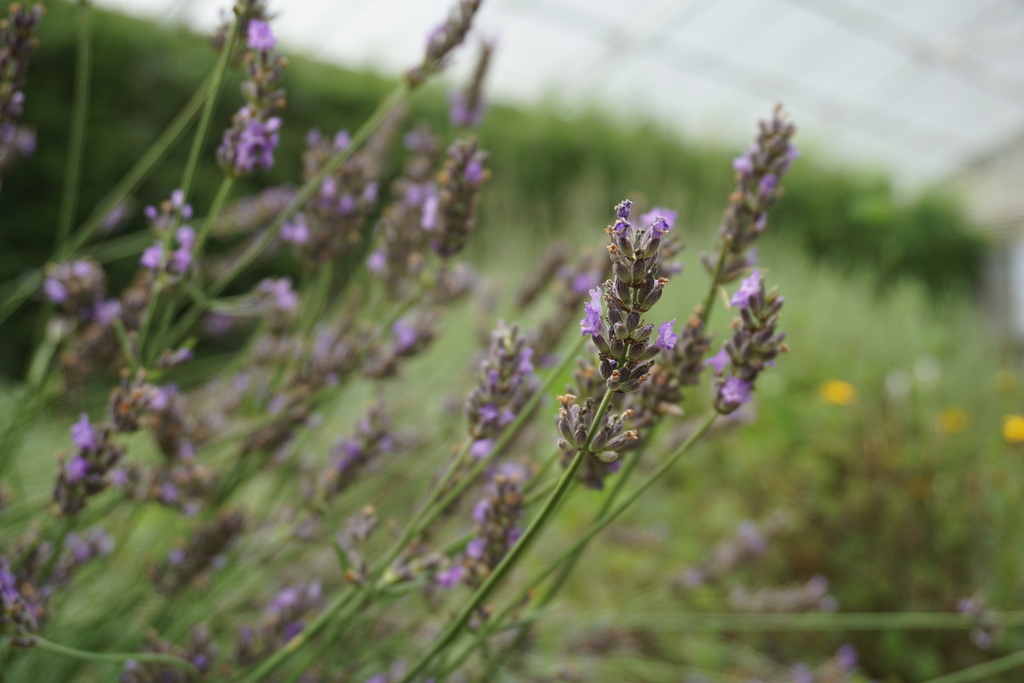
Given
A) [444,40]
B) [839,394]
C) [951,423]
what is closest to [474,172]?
[444,40]

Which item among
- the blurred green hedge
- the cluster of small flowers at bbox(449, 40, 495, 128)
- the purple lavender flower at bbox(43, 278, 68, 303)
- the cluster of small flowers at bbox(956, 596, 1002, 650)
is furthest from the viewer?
the blurred green hedge

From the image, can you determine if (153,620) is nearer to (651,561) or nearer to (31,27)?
(31,27)

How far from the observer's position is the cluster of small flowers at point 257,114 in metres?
0.73

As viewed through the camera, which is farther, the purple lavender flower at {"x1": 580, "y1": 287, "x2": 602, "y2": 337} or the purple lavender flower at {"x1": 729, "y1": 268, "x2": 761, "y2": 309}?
the purple lavender flower at {"x1": 729, "y1": 268, "x2": 761, "y2": 309}

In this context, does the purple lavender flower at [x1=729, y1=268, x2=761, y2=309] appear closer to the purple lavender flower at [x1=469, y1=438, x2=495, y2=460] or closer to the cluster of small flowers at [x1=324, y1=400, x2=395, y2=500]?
the purple lavender flower at [x1=469, y1=438, x2=495, y2=460]

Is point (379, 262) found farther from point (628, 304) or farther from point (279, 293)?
point (628, 304)

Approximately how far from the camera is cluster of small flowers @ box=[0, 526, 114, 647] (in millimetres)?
579

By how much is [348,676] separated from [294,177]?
402cm

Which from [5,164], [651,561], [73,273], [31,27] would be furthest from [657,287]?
[651,561]

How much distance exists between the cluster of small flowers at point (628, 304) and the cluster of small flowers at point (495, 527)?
25 cm

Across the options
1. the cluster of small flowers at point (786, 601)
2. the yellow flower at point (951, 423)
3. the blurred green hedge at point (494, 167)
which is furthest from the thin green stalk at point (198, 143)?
the yellow flower at point (951, 423)

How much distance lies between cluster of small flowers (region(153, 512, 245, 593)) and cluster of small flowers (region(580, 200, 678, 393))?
616 millimetres

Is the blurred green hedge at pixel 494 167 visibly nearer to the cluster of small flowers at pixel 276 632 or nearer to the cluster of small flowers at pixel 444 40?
the cluster of small flowers at pixel 444 40

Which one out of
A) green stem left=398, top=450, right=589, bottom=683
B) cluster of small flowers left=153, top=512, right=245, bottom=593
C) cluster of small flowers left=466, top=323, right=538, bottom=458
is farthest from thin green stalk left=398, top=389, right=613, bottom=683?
cluster of small flowers left=153, top=512, right=245, bottom=593
